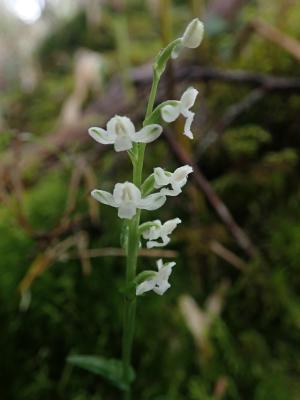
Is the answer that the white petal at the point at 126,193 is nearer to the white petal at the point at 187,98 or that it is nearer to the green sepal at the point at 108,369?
the white petal at the point at 187,98

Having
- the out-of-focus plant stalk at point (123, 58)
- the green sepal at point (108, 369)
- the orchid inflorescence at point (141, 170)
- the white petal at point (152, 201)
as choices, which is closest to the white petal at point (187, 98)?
the orchid inflorescence at point (141, 170)

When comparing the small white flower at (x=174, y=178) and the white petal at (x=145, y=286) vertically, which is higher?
the small white flower at (x=174, y=178)

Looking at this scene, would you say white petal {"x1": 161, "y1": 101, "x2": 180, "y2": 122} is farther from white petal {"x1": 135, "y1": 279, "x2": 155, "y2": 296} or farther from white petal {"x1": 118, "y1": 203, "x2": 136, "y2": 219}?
white petal {"x1": 135, "y1": 279, "x2": 155, "y2": 296}

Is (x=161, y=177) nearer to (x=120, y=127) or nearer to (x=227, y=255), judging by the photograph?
(x=120, y=127)

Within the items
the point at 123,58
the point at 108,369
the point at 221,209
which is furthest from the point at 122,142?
the point at 123,58

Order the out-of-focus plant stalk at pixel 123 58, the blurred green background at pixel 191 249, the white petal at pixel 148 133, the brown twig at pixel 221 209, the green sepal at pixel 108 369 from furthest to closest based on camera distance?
the out-of-focus plant stalk at pixel 123 58, the brown twig at pixel 221 209, the blurred green background at pixel 191 249, the green sepal at pixel 108 369, the white petal at pixel 148 133

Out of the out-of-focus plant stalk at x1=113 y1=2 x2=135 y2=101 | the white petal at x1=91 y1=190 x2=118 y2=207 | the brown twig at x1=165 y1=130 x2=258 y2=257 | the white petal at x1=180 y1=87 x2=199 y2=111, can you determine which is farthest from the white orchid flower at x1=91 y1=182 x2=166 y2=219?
the out-of-focus plant stalk at x1=113 y1=2 x2=135 y2=101
